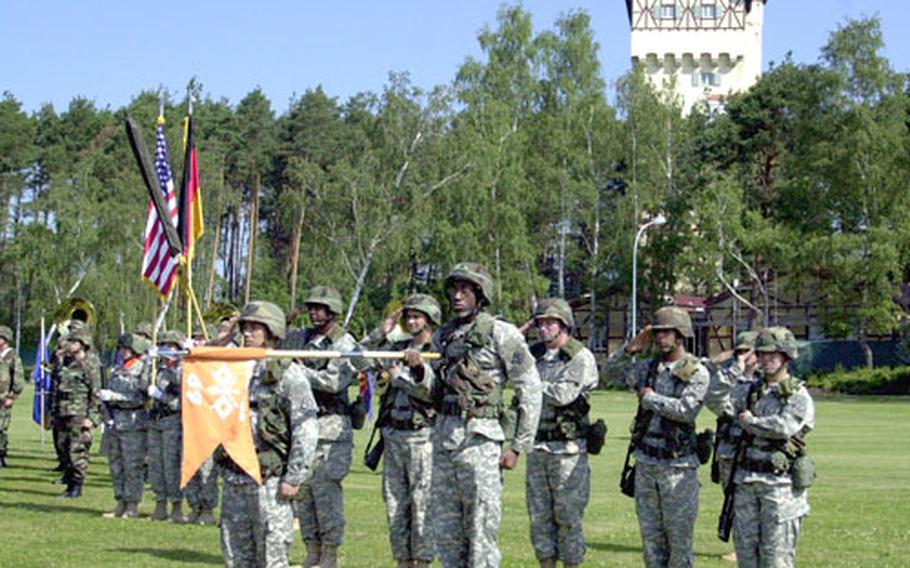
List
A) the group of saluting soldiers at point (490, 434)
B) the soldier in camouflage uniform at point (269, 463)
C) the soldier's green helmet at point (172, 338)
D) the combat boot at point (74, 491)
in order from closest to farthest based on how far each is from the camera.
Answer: the soldier in camouflage uniform at point (269, 463), the group of saluting soldiers at point (490, 434), the soldier's green helmet at point (172, 338), the combat boot at point (74, 491)

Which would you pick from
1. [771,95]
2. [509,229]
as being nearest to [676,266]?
[509,229]

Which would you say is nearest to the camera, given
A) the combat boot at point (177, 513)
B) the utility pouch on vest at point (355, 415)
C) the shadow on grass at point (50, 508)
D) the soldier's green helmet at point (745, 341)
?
the utility pouch on vest at point (355, 415)

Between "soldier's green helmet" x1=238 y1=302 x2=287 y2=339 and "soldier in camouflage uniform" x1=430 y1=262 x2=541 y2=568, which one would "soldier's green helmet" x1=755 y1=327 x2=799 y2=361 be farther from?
"soldier's green helmet" x1=238 y1=302 x2=287 y2=339

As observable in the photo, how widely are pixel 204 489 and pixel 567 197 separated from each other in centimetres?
5931

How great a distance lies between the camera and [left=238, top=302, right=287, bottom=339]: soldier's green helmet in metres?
10.1

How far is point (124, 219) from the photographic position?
260ft

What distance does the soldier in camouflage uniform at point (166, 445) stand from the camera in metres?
17.2

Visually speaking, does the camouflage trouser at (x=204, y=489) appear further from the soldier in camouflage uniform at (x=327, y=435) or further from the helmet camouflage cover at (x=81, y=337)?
the soldier in camouflage uniform at (x=327, y=435)

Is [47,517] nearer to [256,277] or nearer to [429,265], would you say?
[429,265]

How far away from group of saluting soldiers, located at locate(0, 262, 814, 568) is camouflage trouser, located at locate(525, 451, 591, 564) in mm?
12

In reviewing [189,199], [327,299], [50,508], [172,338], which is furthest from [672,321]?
[189,199]

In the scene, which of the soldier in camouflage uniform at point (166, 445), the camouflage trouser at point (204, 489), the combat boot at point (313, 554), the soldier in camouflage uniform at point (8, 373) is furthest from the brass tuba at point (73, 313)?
the combat boot at point (313, 554)

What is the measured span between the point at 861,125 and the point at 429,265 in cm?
2306

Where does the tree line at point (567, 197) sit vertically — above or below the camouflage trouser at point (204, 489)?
above
